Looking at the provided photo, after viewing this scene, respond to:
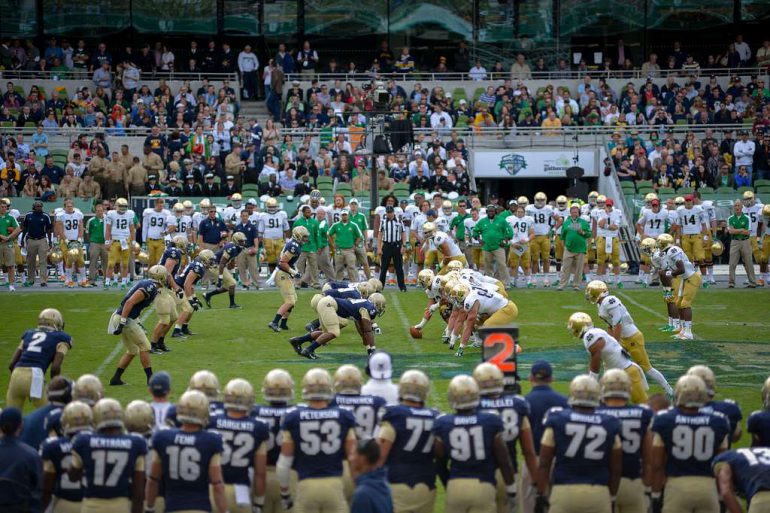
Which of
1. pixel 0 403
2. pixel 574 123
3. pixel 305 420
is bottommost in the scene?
pixel 0 403

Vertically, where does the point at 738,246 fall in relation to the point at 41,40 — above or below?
below

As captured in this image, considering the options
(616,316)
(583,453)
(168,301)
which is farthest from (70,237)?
(583,453)

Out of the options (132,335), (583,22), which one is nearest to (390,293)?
(132,335)

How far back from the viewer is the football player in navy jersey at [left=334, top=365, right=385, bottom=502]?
816cm

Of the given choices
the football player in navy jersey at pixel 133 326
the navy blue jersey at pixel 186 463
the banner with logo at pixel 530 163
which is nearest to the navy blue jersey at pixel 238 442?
the navy blue jersey at pixel 186 463

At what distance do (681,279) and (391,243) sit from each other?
6.21 meters

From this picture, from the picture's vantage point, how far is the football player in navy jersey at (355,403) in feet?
26.8

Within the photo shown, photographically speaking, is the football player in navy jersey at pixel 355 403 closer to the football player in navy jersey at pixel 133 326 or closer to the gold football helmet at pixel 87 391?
the gold football helmet at pixel 87 391

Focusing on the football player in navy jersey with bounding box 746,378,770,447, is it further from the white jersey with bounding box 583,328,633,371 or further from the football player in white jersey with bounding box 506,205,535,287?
the football player in white jersey with bounding box 506,205,535,287

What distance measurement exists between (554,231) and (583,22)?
13.4 meters

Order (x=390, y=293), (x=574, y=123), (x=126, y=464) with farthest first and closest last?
(x=574, y=123)
(x=390, y=293)
(x=126, y=464)

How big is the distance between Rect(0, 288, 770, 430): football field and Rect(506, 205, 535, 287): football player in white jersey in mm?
797

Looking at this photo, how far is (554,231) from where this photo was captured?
73.4 ft

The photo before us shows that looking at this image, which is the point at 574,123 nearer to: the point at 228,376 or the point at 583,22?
the point at 583,22
